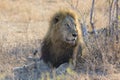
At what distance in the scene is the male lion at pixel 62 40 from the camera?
24.3ft

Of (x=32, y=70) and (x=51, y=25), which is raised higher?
(x=51, y=25)

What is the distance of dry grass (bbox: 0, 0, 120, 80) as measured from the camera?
7.64 metres

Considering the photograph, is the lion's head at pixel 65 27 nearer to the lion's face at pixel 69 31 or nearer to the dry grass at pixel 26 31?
the lion's face at pixel 69 31

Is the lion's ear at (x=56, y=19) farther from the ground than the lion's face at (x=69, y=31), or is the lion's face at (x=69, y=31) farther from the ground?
the lion's ear at (x=56, y=19)

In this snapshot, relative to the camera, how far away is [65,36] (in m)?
7.40

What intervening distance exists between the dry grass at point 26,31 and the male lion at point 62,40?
0.37 m

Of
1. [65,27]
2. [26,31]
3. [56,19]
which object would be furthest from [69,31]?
[26,31]

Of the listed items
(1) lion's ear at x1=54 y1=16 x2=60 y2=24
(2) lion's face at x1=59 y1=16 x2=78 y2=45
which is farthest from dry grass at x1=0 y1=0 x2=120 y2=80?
(1) lion's ear at x1=54 y1=16 x2=60 y2=24

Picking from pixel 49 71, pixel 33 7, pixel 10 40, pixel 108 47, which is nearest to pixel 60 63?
pixel 49 71

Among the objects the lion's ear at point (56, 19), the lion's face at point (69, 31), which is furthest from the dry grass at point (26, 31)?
the lion's ear at point (56, 19)

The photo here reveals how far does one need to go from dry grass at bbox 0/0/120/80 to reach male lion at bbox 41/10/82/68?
0.37 m

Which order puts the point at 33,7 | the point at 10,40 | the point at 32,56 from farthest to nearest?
1. the point at 33,7
2. the point at 10,40
3. the point at 32,56

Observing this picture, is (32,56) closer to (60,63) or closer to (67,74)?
(60,63)

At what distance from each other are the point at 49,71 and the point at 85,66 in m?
0.57
